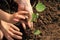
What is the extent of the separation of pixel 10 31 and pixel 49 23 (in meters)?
0.31

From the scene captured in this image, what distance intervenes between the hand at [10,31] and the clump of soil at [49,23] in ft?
0.25

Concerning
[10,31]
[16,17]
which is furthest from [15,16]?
[10,31]

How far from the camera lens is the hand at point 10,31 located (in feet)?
6.87

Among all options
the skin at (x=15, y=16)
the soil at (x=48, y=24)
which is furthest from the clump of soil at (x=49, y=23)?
the skin at (x=15, y=16)

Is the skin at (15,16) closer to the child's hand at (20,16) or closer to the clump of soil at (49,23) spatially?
the child's hand at (20,16)

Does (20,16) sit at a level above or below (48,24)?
above

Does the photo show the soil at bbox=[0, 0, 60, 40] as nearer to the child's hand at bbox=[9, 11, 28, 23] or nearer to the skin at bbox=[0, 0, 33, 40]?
the skin at bbox=[0, 0, 33, 40]

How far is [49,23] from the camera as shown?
2166 millimetres

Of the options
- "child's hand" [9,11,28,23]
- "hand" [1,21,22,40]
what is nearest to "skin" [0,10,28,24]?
"child's hand" [9,11,28,23]

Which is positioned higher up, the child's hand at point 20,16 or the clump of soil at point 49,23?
the child's hand at point 20,16

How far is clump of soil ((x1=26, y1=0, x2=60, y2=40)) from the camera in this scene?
6.79ft

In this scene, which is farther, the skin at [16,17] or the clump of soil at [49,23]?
the clump of soil at [49,23]

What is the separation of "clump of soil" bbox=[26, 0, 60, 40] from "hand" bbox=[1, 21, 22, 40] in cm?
8

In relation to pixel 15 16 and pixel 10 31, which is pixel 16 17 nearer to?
pixel 15 16
